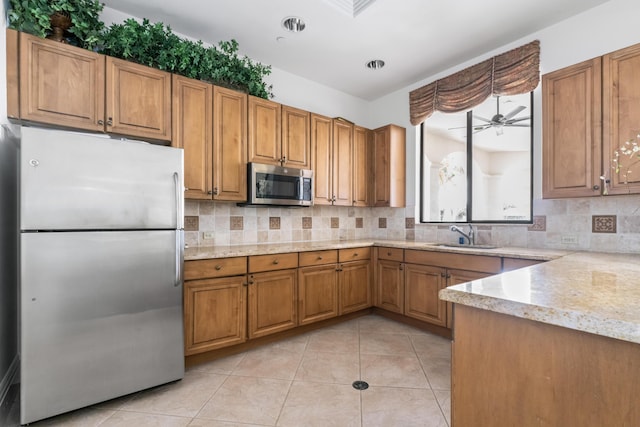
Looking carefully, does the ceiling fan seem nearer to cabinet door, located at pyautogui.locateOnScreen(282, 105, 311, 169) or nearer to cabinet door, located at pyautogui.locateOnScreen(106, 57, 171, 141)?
cabinet door, located at pyautogui.locateOnScreen(282, 105, 311, 169)

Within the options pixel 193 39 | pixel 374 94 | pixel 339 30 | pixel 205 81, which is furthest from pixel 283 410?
pixel 374 94

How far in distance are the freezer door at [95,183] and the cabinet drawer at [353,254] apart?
5.67 feet

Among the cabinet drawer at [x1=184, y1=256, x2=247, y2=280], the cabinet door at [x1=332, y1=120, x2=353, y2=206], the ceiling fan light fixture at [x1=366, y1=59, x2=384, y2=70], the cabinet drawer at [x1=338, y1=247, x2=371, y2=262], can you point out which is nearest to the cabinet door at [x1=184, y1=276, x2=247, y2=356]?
the cabinet drawer at [x1=184, y1=256, x2=247, y2=280]

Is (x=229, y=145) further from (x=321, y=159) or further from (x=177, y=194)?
(x=321, y=159)

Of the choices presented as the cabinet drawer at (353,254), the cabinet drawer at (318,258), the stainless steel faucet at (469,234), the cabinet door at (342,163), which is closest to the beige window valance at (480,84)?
the cabinet door at (342,163)

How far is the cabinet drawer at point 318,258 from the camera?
295 cm

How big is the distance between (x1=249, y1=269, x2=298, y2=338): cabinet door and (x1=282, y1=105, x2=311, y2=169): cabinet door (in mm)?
1177

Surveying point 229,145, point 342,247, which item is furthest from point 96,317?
point 342,247

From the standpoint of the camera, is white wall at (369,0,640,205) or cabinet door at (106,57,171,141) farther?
white wall at (369,0,640,205)

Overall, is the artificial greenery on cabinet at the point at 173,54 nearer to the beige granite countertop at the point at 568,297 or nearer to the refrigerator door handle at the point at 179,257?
the refrigerator door handle at the point at 179,257

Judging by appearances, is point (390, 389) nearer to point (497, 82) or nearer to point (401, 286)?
point (401, 286)

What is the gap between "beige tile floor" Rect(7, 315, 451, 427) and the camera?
175cm

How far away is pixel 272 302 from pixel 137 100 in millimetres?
1958

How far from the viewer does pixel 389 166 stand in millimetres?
3779
